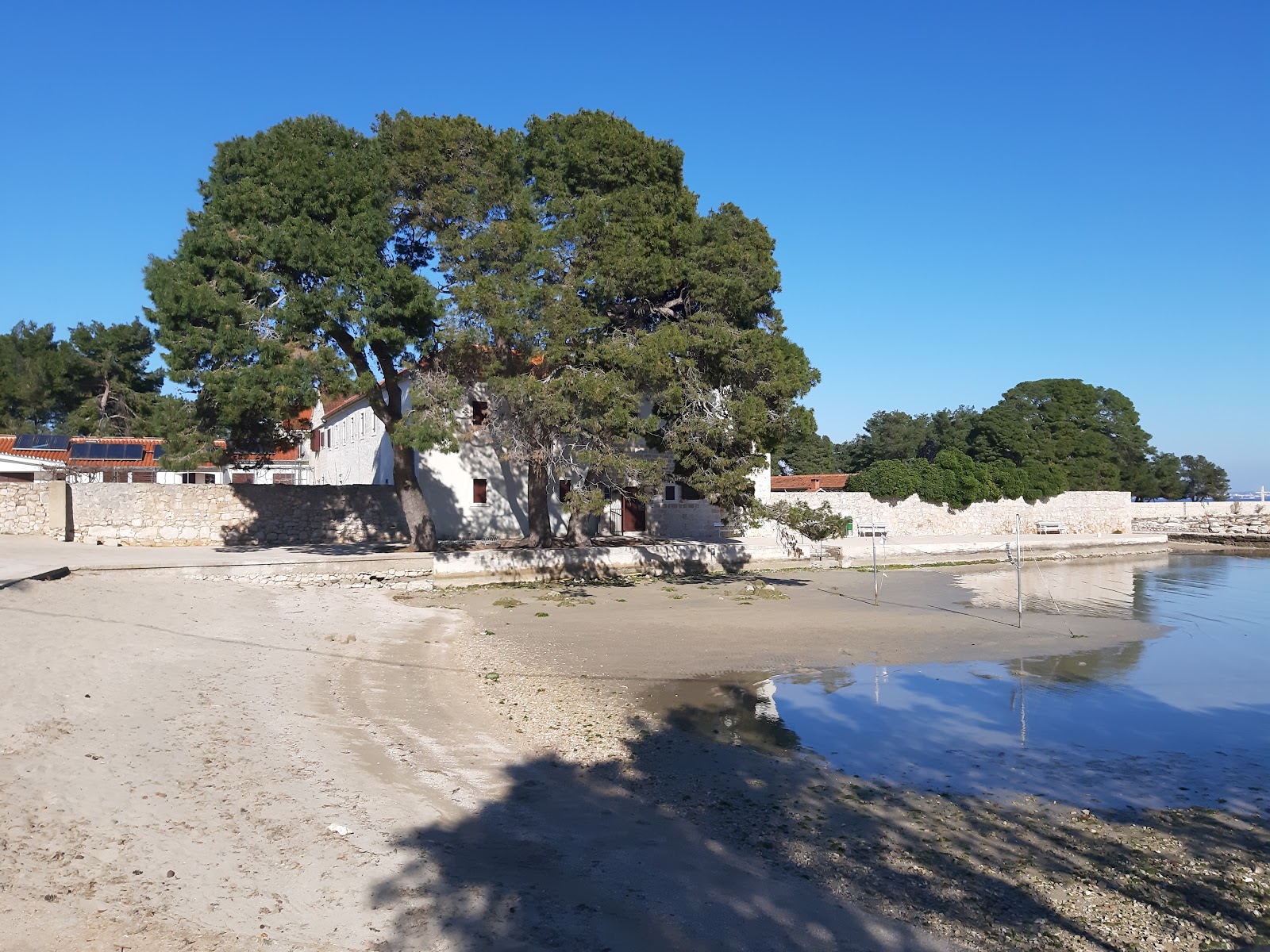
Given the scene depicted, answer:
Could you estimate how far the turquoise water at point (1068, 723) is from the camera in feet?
29.5

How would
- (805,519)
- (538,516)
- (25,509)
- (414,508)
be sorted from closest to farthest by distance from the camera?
(805,519), (25,509), (414,508), (538,516)

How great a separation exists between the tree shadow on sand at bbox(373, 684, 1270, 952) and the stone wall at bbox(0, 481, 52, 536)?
889 inches

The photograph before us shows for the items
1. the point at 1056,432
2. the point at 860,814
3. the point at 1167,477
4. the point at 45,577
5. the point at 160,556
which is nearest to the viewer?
the point at 860,814

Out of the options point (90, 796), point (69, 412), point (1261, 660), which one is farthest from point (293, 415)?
point (69, 412)

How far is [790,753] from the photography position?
9.70 meters

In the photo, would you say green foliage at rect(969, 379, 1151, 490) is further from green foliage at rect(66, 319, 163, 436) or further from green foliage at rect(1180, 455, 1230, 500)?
green foliage at rect(66, 319, 163, 436)

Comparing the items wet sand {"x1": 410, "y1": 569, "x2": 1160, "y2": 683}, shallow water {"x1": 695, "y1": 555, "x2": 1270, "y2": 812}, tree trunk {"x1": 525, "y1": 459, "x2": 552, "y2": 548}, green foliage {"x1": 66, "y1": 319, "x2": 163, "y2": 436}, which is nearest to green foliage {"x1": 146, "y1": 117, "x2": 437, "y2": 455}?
wet sand {"x1": 410, "y1": 569, "x2": 1160, "y2": 683}

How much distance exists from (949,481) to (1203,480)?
48.9 metres

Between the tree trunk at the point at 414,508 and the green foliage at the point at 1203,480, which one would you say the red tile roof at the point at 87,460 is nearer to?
the tree trunk at the point at 414,508

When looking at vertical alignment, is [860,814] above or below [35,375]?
below

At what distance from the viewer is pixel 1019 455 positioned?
59.3 meters

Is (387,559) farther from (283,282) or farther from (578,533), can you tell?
(283,282)

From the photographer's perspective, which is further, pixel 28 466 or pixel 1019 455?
pixel 1019 455

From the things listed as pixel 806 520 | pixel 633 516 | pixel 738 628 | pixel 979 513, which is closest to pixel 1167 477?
pixel 979 513
